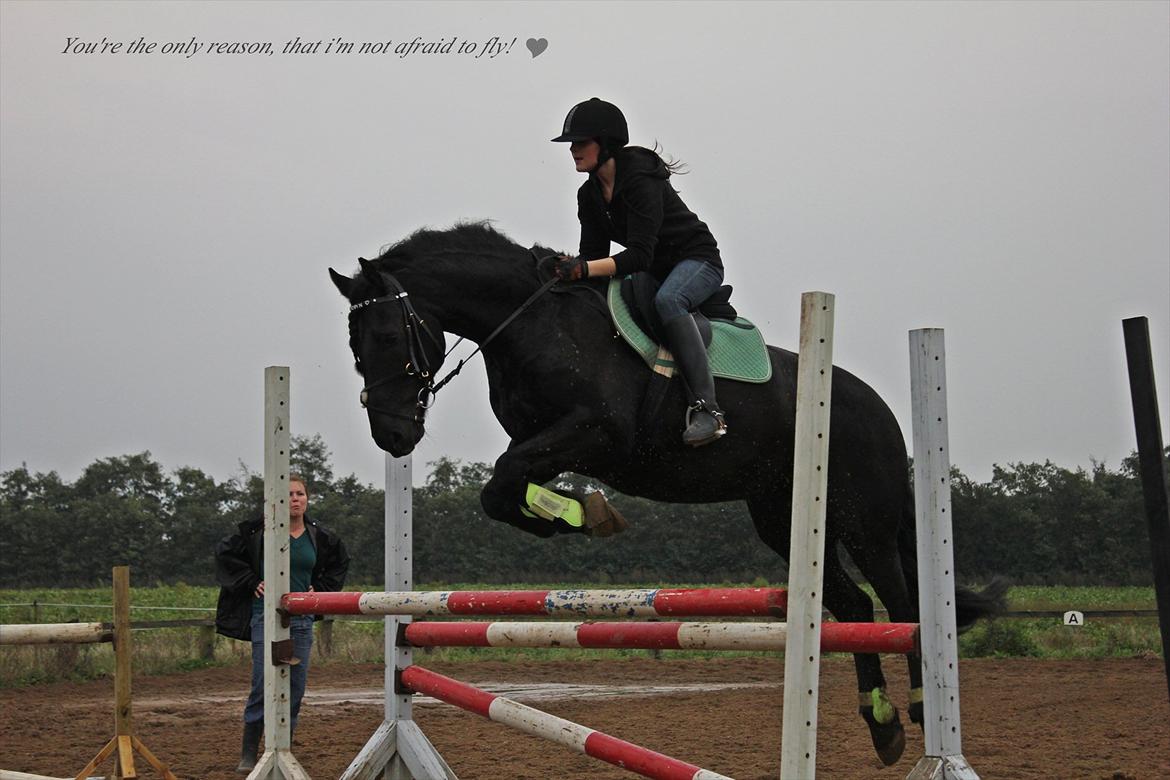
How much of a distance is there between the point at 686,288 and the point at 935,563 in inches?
64.3

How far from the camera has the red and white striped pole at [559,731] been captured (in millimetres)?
3150

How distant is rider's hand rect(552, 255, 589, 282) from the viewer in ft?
14.5

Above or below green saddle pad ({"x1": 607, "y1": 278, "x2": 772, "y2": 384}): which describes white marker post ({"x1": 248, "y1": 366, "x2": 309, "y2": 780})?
below

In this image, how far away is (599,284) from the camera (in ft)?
15.1

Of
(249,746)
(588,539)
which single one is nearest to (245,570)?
(249,746)

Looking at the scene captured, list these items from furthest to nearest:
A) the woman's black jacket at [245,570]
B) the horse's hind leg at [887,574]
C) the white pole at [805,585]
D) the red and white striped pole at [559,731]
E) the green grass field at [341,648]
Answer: the green grass field at [341,648]
the woman's black jacket at [245,570]
the horse's hind leg at [887,574]
the red and white striped pole at [559,731]
the white pole at [805,585]

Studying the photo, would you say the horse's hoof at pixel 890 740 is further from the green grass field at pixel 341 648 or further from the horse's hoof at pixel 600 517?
the green grass field at pixel 341 648

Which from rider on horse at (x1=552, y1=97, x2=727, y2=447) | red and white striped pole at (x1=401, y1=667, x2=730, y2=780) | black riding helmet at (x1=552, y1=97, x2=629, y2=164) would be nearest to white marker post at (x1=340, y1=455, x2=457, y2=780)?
red and white striped pole at (x1=401, y1=667, x2=730, y2=780)

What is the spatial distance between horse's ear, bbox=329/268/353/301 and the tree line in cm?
2080

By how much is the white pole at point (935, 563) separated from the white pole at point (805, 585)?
46cm

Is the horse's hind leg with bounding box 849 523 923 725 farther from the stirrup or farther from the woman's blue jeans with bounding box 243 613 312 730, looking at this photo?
the woman's blue jeans with bounding box 243 613 312 730

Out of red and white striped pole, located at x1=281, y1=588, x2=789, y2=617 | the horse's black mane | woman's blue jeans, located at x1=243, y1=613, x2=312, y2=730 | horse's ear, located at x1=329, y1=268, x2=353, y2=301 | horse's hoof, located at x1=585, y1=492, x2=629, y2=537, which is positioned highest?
the horse's black mane

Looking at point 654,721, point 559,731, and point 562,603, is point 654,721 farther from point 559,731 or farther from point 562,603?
point 562,603

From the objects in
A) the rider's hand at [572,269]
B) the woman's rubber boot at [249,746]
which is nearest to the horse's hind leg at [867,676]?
the rider's hand at [572,269]
